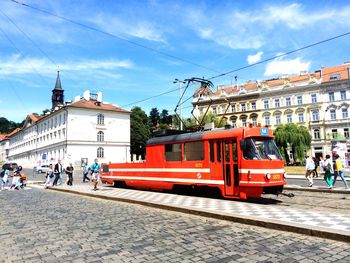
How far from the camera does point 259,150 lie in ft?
37.7

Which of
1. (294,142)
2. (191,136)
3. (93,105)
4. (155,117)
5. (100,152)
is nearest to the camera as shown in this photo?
(191,136)

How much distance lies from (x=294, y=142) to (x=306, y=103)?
49.7 ft

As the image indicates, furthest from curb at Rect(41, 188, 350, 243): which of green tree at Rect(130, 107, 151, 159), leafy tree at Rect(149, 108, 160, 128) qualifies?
leafy tree at Rect(149, 108, 160, 128)

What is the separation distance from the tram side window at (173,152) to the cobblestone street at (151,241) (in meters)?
5.34

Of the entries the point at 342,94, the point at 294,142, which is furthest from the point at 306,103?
the point at 294,142

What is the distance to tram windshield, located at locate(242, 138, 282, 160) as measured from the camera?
36.9 feet

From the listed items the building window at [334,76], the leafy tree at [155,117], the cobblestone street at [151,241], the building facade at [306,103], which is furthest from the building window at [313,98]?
the leafy tree at [155,117]

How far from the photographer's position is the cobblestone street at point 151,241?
5250 millimetres

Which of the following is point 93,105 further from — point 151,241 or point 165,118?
point 151,241

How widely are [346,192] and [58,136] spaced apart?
2211 inches

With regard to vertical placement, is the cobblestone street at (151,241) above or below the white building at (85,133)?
below

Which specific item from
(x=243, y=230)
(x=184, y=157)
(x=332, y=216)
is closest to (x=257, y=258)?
(x=243, y=230)

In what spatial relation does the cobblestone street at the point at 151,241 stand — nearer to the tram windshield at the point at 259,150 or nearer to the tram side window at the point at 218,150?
the tram windshield at the point at 259,150

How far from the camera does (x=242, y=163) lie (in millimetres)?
11258
